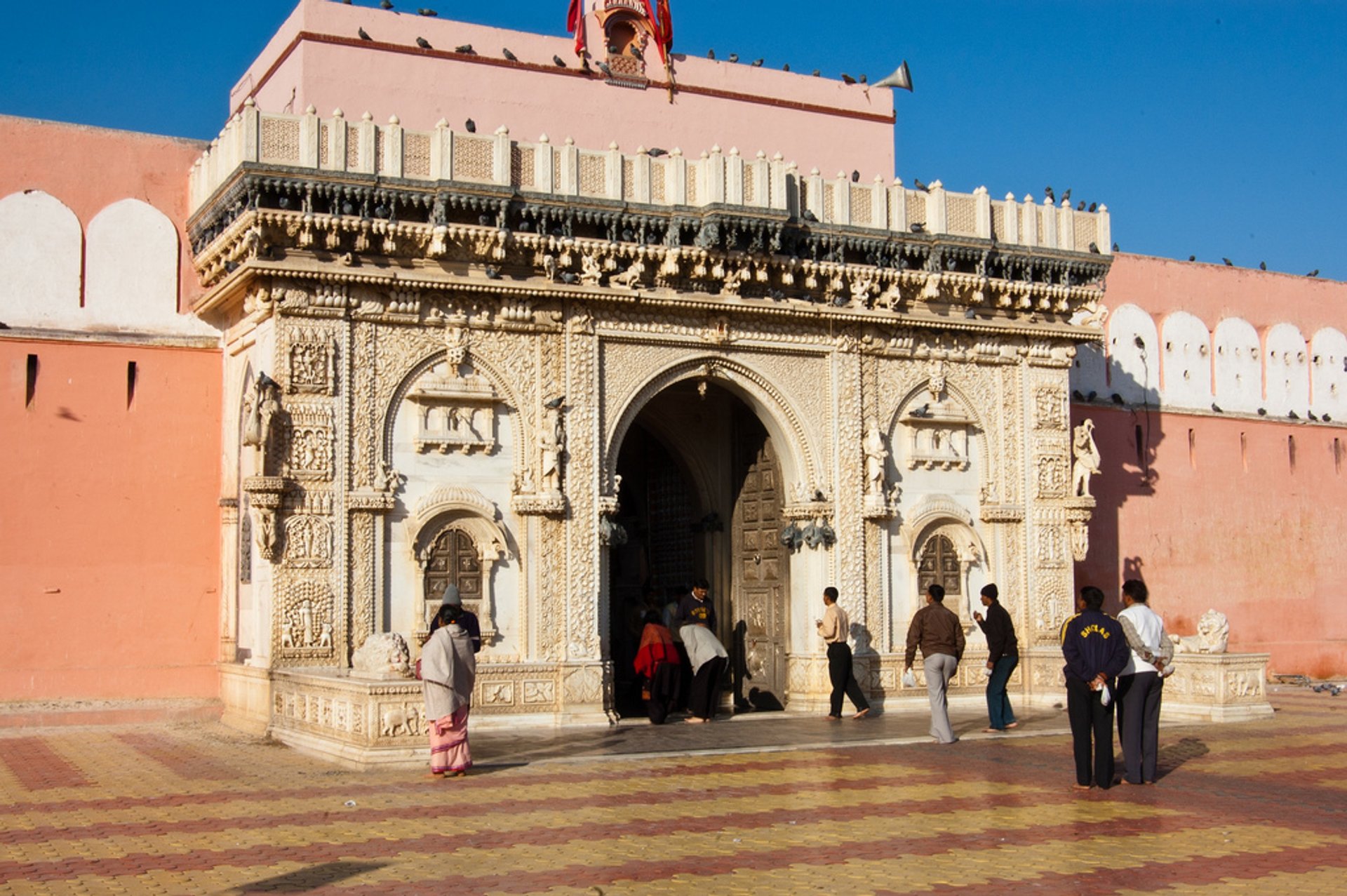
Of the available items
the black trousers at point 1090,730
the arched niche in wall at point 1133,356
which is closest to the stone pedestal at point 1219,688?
the black trousers at point 1090,730

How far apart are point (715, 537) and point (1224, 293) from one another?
9.50 metres

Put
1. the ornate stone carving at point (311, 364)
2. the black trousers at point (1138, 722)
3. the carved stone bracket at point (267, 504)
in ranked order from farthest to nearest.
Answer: the ornate stone carving at point (311, 364) < the carved stone bracket at point (267, 504) < the black trousers at point (1138, 722)

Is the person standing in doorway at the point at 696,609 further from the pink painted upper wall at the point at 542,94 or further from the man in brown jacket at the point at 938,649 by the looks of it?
the pink painted upper wall at the point at 542,94

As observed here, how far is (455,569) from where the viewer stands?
14586 mm

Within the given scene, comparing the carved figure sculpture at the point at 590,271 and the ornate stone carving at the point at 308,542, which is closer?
the ornate stone carving at the point at 308,542

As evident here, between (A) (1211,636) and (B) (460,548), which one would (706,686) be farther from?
(A) (1211,636)

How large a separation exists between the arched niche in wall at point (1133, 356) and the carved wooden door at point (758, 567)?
21.1 feet

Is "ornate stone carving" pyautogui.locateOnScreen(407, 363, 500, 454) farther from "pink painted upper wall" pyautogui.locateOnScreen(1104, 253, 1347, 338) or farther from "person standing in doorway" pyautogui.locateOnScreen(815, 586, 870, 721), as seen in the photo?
"pink painted upper wall" pyautogui.locateOnScreen(1104, 253, 1347, 338)

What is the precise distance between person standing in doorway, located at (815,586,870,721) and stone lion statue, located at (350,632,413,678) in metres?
4.75

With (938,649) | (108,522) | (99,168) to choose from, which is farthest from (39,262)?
(938,649)

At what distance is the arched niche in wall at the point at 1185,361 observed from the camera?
21.6 metres

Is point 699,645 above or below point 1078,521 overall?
below

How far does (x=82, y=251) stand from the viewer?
50.6ft

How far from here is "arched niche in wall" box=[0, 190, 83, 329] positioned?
15.0m
